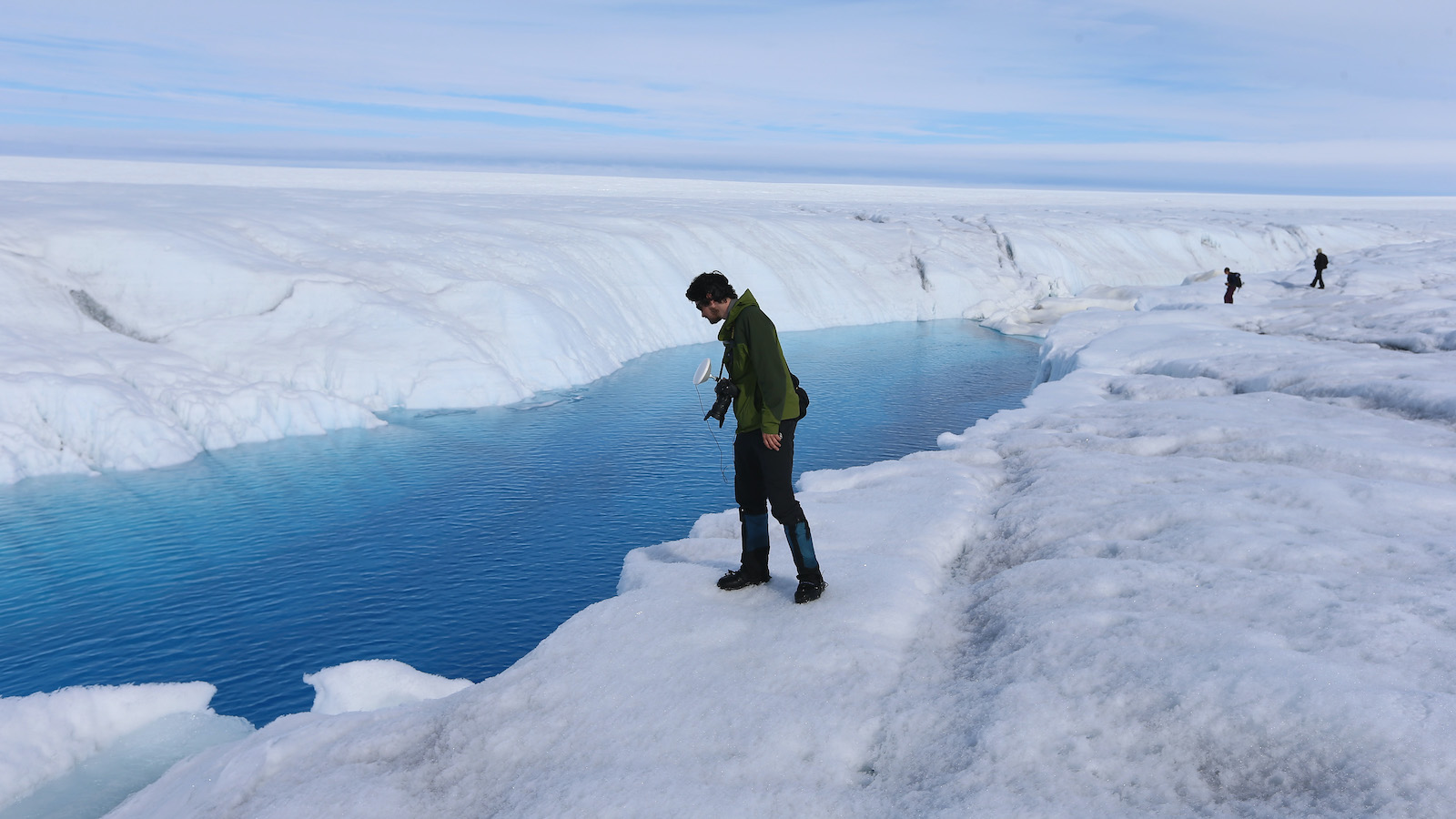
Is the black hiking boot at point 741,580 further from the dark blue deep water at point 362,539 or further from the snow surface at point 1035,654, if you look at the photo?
the dark blue deep water at point 362,539

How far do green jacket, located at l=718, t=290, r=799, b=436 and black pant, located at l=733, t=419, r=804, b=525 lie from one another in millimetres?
83

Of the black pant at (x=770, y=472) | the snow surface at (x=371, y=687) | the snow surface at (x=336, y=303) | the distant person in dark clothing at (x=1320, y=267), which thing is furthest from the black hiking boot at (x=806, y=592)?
the distant person in dark clothing at (x=1320, y=267)

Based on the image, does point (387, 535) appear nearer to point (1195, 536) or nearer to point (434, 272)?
point (1195, 536)

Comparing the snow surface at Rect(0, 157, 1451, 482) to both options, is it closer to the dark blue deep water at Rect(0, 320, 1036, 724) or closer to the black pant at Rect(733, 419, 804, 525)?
the dark blue deep water at Rect(0, 320, 1036, 724)

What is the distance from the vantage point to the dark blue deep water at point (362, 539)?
29.8 ft

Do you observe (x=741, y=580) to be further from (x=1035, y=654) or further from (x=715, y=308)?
(x=1035, y=654)

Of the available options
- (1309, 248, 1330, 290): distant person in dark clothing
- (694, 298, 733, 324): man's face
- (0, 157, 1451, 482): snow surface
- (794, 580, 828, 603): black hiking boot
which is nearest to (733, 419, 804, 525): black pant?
(794, 580, 828, 603): black hiking boot

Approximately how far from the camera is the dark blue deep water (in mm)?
9094

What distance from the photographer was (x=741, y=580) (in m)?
5.64

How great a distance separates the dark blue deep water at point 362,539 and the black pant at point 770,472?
4645mm

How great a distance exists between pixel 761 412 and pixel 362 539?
9.01m

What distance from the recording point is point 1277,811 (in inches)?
122

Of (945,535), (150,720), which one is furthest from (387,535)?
(945,535)

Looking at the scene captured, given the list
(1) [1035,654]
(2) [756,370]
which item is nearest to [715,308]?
(2) [756,370]
